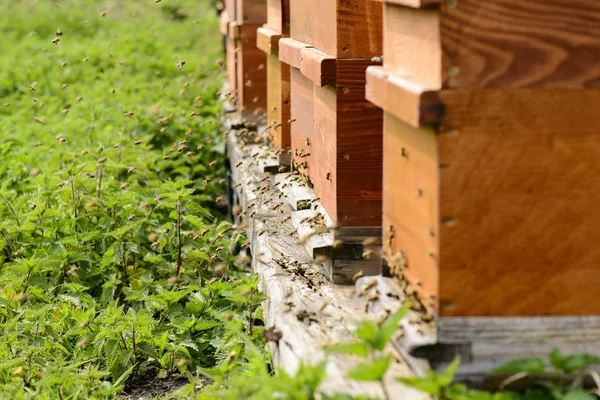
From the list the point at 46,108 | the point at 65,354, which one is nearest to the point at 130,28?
the point at 46,108

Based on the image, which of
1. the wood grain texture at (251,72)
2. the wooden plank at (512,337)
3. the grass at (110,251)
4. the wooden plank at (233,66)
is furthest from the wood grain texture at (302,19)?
the wooden plank at (233,66)

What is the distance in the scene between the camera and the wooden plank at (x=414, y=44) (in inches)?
98.7

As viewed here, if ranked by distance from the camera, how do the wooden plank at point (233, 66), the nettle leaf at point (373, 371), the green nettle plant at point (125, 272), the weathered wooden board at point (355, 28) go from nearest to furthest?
the nettle leaf at point (373, 371), the green nettle plant at point (125, 272), the weathered wooden board at point (355, 28), the wooden plank at point (233, 66)

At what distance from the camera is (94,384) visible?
3693mm

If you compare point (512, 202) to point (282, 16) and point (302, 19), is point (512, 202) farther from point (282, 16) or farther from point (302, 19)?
point (282, 16)

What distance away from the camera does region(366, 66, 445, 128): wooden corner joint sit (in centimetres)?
246

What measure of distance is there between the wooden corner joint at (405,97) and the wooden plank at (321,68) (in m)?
0.61

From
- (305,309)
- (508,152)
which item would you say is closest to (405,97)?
(508,152)

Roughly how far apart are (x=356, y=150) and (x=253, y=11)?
13.6 feet

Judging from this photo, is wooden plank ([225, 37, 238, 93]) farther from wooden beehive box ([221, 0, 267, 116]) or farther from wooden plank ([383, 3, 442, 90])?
wooden plank ([383, 3, 442, 90])

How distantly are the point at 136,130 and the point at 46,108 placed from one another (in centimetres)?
156

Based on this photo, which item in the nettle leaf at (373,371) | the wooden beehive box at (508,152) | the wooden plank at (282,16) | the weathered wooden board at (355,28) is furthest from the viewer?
the wooden plank at (282,16)

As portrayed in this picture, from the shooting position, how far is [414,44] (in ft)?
8.86

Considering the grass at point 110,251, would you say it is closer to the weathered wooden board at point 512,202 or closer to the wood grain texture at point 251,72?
the wood grain texture at point 251,72
